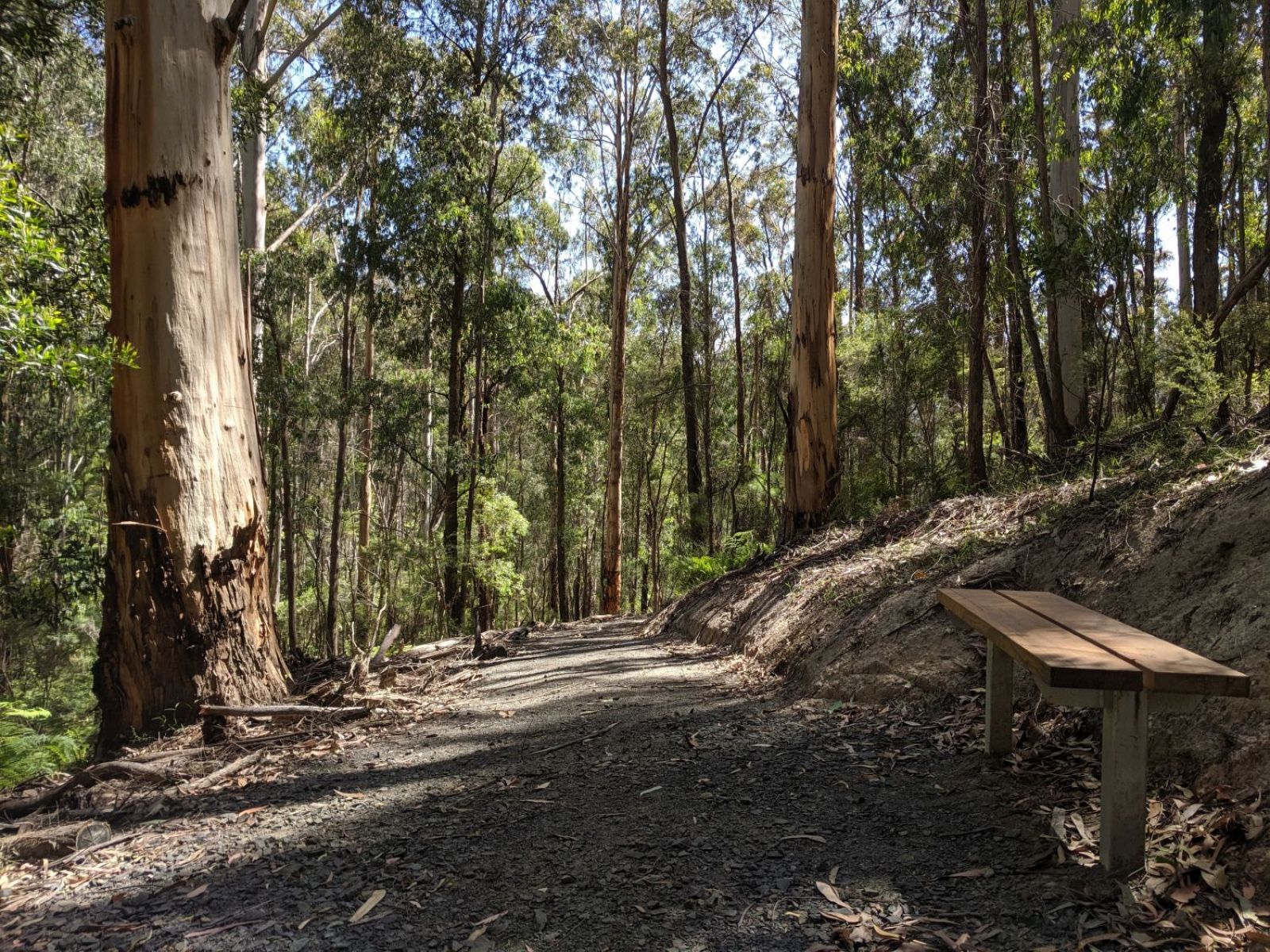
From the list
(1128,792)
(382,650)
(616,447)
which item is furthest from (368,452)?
(1128,792)

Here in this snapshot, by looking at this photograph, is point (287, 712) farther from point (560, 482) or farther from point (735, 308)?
point (735, 308)

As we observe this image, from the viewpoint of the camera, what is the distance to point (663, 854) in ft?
7.22

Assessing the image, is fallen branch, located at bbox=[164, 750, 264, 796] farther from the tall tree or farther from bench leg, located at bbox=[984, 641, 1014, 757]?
the tall tree

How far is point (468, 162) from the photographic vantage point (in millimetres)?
14453

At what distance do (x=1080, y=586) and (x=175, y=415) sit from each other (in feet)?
14.9

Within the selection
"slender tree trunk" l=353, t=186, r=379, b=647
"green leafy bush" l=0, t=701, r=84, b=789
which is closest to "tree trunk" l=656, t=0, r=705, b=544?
"slender tree trunk" l=353, t=186, r=379, b=647

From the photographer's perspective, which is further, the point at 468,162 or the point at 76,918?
the point at 468,162

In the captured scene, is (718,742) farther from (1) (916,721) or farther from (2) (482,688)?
(2) (482,688)

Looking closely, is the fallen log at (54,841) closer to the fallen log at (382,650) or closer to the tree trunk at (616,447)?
the fallen log at (382,650)

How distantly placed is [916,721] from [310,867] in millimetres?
2282

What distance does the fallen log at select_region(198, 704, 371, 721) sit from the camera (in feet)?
12.3

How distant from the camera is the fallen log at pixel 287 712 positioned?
147 inches


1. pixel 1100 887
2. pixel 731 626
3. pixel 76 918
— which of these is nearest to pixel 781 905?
pixel 1100 887

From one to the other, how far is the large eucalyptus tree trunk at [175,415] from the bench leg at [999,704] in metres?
3.65
